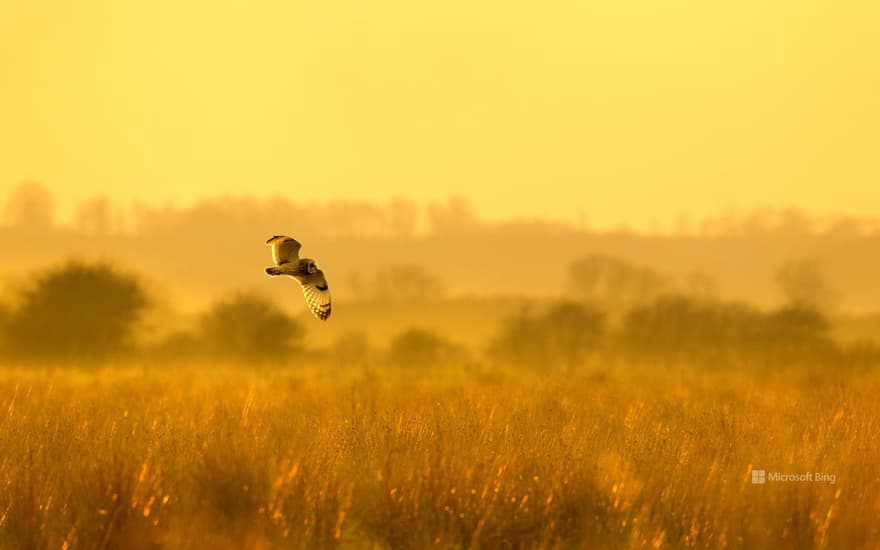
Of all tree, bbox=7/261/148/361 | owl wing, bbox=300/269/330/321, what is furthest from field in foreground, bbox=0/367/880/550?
tree, bbox=7/261/148/361

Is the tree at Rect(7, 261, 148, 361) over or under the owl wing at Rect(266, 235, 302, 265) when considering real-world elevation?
over

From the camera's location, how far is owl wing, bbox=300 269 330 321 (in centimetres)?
1102

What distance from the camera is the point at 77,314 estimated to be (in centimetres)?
4159

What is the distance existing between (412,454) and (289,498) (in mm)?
1313

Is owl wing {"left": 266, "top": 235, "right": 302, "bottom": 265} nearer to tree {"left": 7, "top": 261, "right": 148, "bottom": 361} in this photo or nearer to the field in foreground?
the field in foreground

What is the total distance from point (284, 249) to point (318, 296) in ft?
4.27

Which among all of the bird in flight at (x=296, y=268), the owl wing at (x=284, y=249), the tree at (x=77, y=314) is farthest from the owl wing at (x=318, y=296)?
the tree at (x=77, y=314)

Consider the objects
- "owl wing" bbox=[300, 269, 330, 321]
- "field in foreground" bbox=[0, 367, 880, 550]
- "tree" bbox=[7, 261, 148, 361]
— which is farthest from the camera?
"tree" bbox=[7, 261, 148, 361]

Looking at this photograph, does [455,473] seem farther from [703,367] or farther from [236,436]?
[703,367]

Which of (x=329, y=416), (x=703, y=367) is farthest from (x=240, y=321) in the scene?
(x=329, y=416)

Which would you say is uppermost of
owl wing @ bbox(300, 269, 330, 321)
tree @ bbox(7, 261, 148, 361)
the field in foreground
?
tree @ bbox(7, 261, 148, 361)

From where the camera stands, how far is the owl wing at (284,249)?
9.79 m

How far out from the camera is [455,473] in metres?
8.52

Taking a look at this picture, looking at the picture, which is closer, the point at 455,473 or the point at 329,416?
the point at 455,473
